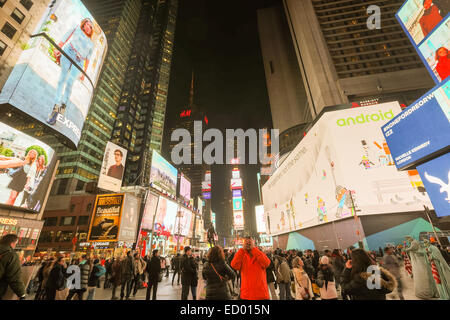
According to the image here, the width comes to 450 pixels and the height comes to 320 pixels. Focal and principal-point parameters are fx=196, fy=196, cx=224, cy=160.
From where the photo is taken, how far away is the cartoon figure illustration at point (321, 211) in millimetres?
27134

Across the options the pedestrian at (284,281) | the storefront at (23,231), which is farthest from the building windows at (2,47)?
the pedestrian at (284,281)

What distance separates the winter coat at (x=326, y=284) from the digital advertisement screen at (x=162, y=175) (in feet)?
117

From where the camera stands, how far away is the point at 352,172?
24328mm

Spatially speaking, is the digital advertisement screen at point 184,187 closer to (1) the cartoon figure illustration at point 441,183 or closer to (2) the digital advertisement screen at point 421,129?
(2) the digital advertisement screen at point 421,129

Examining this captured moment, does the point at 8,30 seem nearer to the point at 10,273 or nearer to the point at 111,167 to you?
the point at 111,167

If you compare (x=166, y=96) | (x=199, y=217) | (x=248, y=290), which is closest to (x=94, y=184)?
(x=199, y=217)

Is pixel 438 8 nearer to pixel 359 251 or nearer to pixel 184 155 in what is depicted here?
pixel 359 251

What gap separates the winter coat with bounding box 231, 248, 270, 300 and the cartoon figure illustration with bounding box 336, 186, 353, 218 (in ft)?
76.7

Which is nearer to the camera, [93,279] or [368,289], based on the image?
[368,289]

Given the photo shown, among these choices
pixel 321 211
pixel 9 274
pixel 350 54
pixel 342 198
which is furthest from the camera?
pixel 350 54

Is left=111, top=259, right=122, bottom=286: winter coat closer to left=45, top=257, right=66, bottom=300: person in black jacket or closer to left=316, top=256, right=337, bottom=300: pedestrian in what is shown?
left=45, top=257, right=66, bottom=300: person in black jacket

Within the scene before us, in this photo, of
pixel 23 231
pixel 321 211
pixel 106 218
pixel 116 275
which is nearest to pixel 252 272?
pixel 116 275

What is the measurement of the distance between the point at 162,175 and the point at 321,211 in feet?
98.9

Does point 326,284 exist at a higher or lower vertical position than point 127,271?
lower
